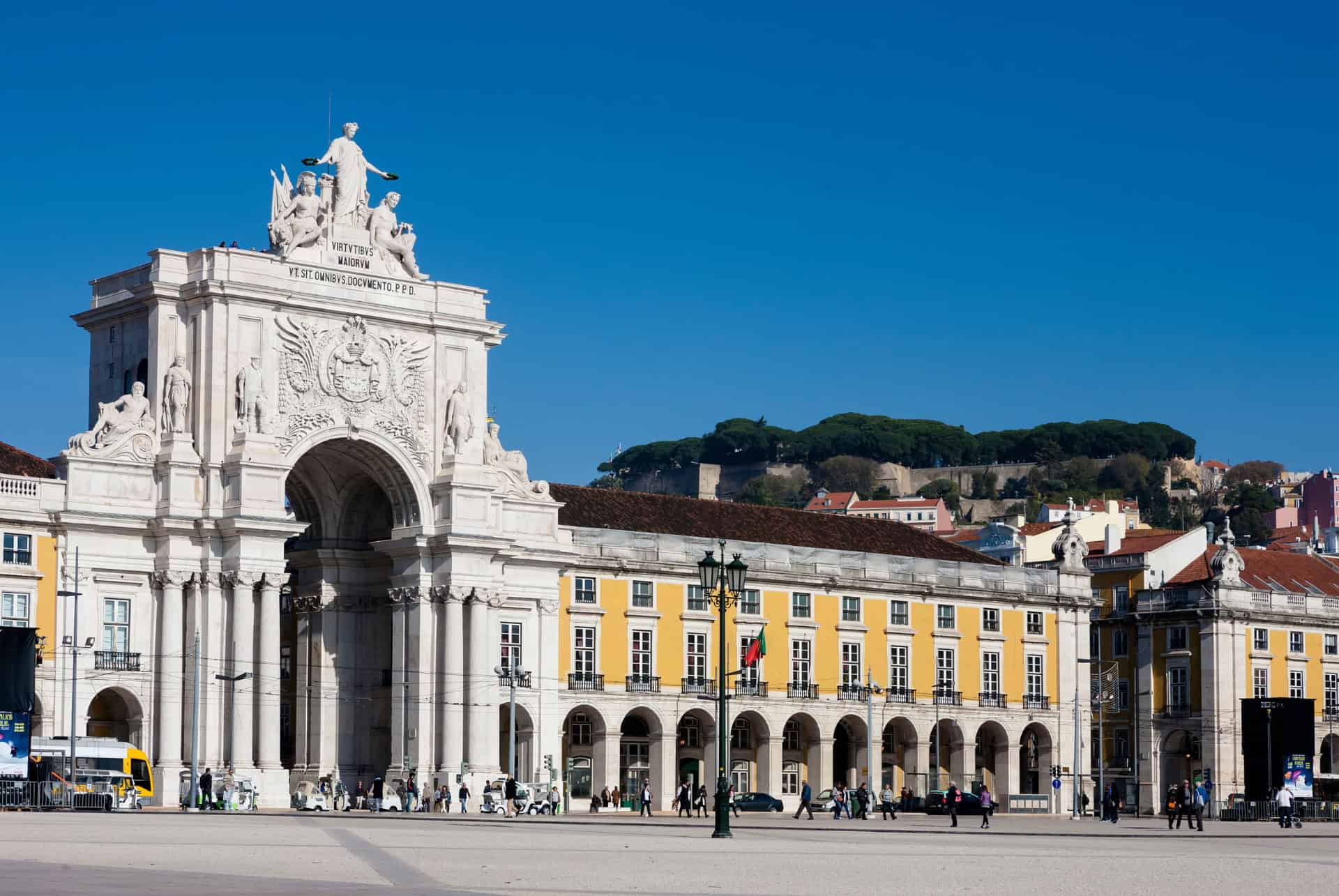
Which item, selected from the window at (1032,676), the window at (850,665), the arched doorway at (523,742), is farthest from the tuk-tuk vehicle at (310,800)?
the window at (1032,676)

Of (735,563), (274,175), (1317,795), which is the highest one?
(274,175)

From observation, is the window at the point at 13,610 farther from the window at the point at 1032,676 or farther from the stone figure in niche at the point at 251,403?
the window at the point at 1032,676

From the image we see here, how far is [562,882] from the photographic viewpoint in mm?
31453

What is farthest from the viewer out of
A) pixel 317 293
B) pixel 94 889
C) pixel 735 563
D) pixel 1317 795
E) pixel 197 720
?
pixel 1317 795

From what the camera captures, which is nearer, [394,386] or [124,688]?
[124,688]

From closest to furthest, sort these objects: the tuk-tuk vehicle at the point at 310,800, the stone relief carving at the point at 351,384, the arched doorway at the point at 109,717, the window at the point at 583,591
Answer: the tuk-tuk vehicle at the point at 310,800 < the arched doorway at the point at 109,717 < the stone relief carving at the point at 351,384 < the window at the point at 583,591

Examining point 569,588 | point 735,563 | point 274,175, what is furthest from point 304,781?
point 735,563

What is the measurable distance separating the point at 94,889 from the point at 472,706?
4807 cm

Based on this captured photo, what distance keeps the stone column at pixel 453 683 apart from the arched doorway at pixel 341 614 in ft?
7.36

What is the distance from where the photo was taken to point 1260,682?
104 meters

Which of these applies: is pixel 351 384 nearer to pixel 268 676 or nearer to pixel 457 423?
pixel 457 423

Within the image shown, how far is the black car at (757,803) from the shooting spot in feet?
272

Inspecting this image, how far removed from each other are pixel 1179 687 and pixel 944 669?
15.6m

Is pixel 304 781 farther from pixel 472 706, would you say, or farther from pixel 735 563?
pixel 735 563
